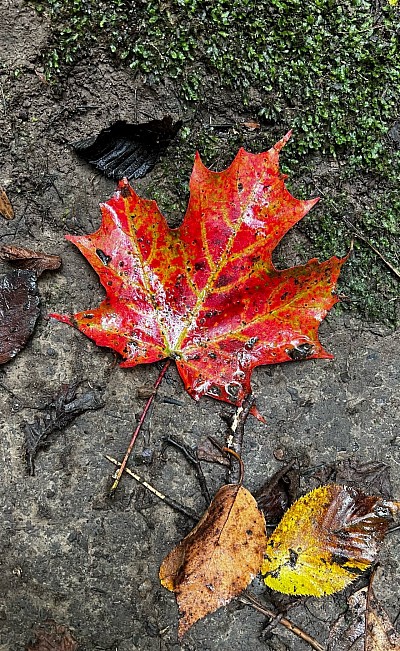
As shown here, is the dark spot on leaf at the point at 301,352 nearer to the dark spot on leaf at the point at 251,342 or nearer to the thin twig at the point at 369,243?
the dark spot on leaf at the point at 251,342

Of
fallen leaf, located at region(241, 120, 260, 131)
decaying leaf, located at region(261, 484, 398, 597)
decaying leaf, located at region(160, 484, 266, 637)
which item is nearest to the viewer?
decaying leaf, located at region(160, 484, 266, 637)

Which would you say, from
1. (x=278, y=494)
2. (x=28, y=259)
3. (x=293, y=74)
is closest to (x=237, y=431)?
(x=278, y=494)

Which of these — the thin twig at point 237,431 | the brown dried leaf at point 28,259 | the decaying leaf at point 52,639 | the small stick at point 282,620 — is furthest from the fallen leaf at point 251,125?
the decaying leaf at point 52,639

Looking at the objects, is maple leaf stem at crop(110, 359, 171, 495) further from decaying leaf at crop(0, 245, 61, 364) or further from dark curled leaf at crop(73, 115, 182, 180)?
dark curled leaf at crop(73, 115, 182, 180)

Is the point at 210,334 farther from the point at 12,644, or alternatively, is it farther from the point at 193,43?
the point at 12,644

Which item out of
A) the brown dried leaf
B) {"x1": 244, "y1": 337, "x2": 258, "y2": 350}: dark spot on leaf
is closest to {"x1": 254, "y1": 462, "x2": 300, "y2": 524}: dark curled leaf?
{"x1": 244, "y1": 337, "x2": 258, "y2": 350}: dark spot on leaf

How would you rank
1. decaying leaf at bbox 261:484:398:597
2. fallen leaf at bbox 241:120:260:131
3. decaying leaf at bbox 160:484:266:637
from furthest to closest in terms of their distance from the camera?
fallen leaf at bbox 241:120:260:131 → decaying leaf at bbox 261:484:398:597 → decaying leaf at bbox 160:484:266:637
